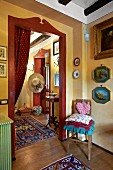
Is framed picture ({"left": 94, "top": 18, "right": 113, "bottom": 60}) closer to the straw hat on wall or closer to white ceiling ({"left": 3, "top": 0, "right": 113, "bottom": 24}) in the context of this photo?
white ceiling ({"left": 3, "top": 0, "right": 113, "bottom": 24})

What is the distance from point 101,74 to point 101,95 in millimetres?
406

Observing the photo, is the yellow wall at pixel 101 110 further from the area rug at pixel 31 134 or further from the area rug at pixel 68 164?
the area rug at pixel 31 134

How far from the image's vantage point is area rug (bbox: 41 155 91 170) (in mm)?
1875

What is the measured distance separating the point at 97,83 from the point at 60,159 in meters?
1.54

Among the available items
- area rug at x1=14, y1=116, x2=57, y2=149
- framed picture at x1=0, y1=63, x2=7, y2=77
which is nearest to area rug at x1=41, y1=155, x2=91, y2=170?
area rug at x1=14, y1=116, x2=57, y2=149

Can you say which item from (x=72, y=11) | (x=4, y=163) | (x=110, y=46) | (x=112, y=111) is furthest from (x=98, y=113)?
(x=72, y=11)

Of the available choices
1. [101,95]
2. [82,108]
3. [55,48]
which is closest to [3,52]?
[82,108]

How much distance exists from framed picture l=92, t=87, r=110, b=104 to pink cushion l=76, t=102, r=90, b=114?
8.6 inches

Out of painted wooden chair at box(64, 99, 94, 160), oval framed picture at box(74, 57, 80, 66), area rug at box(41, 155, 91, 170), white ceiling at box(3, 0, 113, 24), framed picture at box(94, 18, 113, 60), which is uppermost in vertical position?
white ceiling at box(3, 0, 113, 24)

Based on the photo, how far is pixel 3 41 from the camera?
2014mm

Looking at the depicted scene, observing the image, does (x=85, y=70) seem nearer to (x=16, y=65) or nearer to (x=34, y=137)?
(x=16, y=65)

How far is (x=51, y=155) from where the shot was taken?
223 centimetres

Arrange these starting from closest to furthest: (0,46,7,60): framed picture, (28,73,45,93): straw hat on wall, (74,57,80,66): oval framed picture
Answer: (0,46,7,60): framed picture
(74,57,80,66): oval framed picture
(28,73,45,93): straw hat on wall

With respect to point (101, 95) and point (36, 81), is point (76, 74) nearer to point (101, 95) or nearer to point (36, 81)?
point (101, 95)
